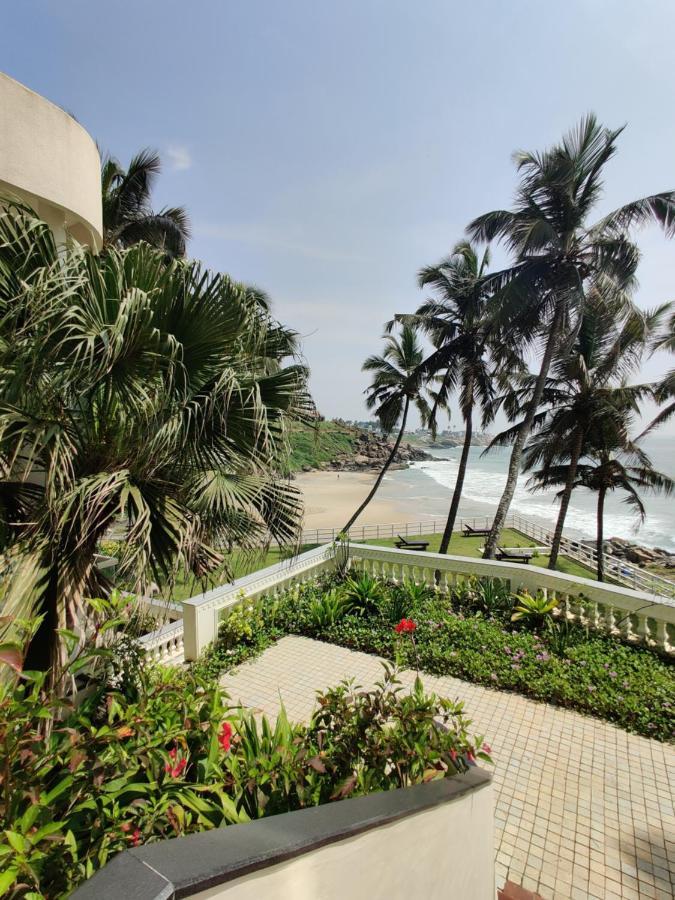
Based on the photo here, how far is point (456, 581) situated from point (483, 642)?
5.11 feet

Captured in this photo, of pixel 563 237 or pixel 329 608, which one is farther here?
→ pixel 563 237

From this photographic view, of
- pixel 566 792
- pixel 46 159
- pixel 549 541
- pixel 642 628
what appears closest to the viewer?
pixel 566 792

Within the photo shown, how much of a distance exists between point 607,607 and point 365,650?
11.0 ft

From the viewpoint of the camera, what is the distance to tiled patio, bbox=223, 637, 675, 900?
2898mm

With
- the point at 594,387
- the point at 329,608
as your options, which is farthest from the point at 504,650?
the point at 594,387

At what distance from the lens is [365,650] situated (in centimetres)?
599

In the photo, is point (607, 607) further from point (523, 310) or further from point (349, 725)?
point (523, 310)

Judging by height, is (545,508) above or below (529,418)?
below

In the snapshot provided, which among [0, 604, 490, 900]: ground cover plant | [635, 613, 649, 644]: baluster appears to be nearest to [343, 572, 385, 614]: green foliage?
[635, 613, 649, 644]: baluster

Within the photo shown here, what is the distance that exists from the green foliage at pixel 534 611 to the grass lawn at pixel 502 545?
26.2ft

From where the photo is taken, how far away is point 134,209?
13.5 metres

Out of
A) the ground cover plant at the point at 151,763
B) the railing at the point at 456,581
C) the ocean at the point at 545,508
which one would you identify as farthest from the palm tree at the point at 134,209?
the ocean at the point at 545,508

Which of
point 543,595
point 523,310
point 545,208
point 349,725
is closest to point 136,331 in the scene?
point 349,725

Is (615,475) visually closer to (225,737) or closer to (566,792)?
(566,792)
